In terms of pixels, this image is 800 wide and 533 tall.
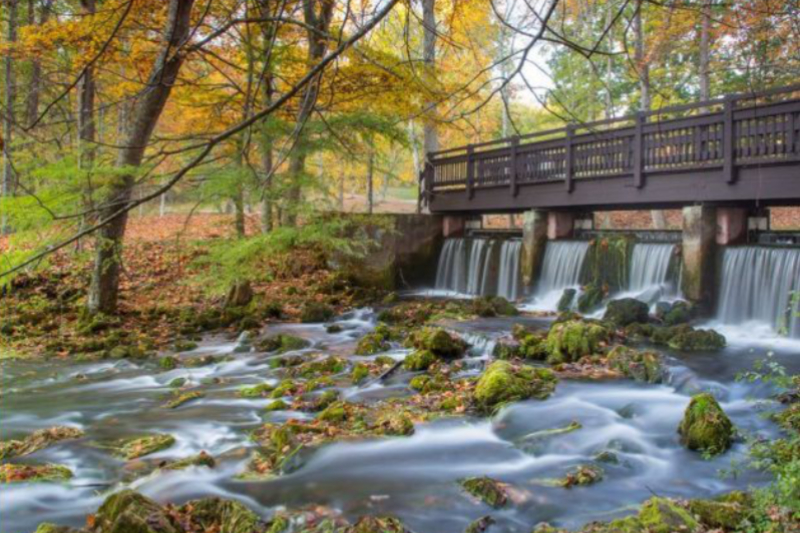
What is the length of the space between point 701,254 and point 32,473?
1119cm

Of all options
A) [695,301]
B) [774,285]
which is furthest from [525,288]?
[774,285]

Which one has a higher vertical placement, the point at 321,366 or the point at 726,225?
the point at 726,225

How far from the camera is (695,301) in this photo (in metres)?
11.7

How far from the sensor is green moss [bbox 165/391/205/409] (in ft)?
24.6

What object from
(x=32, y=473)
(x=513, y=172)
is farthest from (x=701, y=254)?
(x=32, y=473)

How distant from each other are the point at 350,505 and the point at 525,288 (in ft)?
37.2

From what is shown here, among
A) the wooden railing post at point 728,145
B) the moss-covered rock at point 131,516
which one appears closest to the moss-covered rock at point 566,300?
the wooden railing post at point 728,145

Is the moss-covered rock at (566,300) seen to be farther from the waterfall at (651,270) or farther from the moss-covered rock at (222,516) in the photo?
the moss-covered rock at (222,516)

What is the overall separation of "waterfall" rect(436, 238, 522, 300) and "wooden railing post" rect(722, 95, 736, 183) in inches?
239

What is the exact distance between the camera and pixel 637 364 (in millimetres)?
8406

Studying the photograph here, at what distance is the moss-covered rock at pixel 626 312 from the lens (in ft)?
36.8

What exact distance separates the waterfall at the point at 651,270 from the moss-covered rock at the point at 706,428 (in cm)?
692

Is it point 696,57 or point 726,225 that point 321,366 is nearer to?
point 726,225

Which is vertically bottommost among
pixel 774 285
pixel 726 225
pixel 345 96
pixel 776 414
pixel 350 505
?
pixel 350 505
